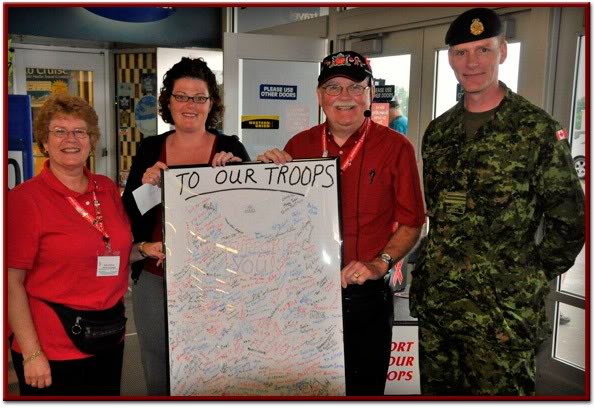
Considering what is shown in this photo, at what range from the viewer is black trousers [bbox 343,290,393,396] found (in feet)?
6.43

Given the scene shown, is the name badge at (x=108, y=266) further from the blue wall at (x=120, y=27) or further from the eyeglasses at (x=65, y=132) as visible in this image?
the blue wall at (x=120, y=27)

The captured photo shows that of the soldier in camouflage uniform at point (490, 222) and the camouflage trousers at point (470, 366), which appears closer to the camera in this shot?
the soldier in camouflage uniform at point (490, 222)

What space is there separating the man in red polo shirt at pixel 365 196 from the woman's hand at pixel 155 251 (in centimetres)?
49

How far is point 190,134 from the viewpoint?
2.07 meters

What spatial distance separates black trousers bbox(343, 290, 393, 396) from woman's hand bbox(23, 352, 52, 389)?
96 centimetres

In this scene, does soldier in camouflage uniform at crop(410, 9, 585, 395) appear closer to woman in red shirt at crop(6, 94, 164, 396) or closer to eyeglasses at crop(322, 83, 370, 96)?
eyeglasses at crop(322, 83, 370, 96)

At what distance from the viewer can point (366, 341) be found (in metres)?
1.98

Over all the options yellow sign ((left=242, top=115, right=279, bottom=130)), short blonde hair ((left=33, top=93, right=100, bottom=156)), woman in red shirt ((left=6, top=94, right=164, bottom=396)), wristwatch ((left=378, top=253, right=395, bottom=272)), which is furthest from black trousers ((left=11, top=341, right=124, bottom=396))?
yellow sign ((left=242, top=115, right=279, bottom=130))

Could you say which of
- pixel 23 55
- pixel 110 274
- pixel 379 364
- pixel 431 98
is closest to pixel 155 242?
pixel 110 274

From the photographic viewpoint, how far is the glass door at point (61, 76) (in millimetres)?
6266

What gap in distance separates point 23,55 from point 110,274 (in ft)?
17.6

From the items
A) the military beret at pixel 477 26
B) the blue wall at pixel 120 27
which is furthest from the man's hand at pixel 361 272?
the blue wall at pixel 120 27

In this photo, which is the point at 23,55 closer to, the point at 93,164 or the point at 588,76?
the point at 93,164

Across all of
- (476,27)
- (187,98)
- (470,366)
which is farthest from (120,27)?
(470,366)
